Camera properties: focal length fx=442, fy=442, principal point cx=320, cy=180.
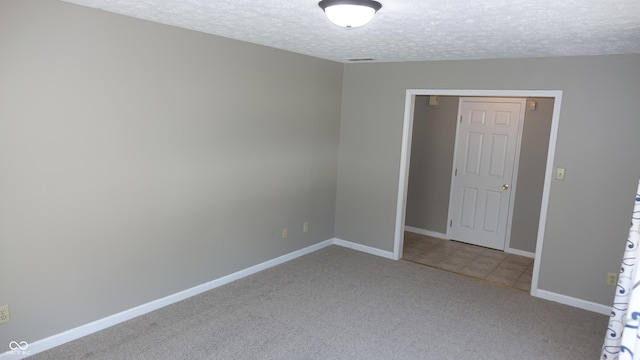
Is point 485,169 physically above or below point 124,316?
above

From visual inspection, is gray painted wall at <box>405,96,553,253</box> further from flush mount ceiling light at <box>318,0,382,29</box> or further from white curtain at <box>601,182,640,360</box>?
flush mount ceiling light at <box>318,0,382,29</box>

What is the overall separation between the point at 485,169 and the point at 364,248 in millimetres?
1963

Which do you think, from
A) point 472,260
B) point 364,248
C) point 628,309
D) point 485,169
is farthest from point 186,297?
point 485,169

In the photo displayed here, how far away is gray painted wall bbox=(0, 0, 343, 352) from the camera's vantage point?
2.74m

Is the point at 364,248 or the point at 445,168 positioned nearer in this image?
the point at 364,248

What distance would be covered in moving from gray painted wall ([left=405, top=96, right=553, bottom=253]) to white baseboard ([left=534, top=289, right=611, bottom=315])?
1.40m

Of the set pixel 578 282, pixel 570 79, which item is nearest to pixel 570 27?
pixel 570 79

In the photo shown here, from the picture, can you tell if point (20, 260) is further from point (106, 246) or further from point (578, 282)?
point (578, 282)

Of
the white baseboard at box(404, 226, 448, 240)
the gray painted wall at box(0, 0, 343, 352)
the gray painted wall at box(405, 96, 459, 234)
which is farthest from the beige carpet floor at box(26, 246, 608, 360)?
the gray painted wall at box(405, 96, 459, 234)

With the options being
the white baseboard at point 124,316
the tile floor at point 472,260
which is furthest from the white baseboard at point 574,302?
the white baseboard at point 124,316

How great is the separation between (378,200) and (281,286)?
1.70 metres

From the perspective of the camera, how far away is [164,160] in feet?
11.6

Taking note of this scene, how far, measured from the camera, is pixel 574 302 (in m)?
4.14

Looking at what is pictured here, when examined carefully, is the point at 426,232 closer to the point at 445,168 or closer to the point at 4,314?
the point at 445,168
